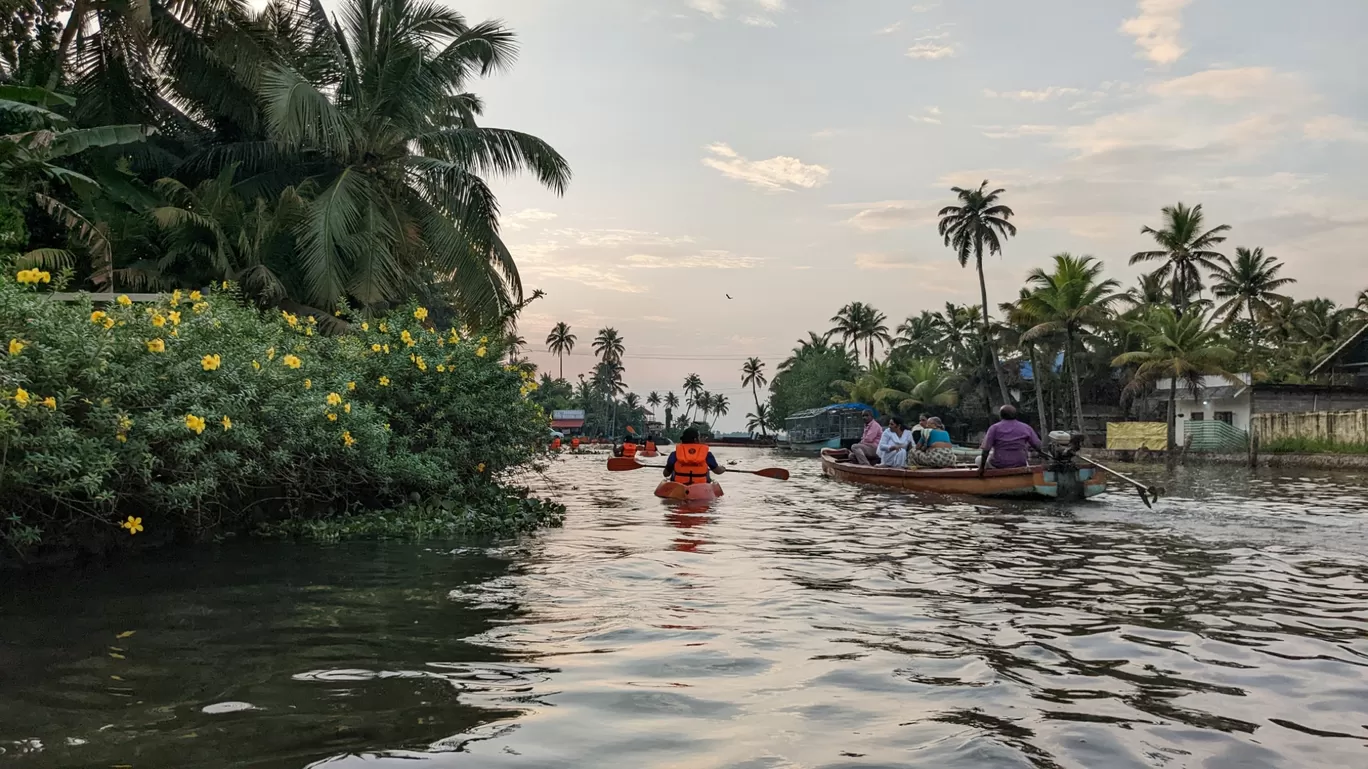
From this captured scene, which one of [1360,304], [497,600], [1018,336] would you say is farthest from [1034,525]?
[1360,304]

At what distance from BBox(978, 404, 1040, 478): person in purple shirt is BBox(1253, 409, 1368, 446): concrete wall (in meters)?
19.5

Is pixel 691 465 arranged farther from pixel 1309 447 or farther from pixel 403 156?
pixel 1309 447

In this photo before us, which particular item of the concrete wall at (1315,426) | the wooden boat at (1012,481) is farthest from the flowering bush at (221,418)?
the concrete wall at (1315,426)

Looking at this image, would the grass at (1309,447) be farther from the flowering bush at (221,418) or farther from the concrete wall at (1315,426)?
the flowering bush at (221,418)

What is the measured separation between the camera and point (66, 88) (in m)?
17.8

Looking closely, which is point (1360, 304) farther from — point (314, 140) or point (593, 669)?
point (593, 669)

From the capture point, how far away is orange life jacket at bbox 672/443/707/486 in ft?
52.7

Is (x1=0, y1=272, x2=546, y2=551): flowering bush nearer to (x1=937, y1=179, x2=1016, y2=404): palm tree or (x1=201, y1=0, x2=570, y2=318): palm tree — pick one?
(x1=201, y1=0, x2=570, y2=318): palm tree

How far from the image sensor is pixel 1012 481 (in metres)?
15.9

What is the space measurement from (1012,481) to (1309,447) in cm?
2135

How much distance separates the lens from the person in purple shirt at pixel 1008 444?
53.9ft

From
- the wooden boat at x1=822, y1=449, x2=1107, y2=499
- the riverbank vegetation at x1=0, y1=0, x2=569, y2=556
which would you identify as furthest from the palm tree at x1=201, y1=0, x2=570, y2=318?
the wooden boat at x1=822, y1=449, x2=1107, y2=499

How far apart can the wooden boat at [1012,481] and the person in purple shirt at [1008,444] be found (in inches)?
12.5

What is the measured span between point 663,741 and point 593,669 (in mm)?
1191
